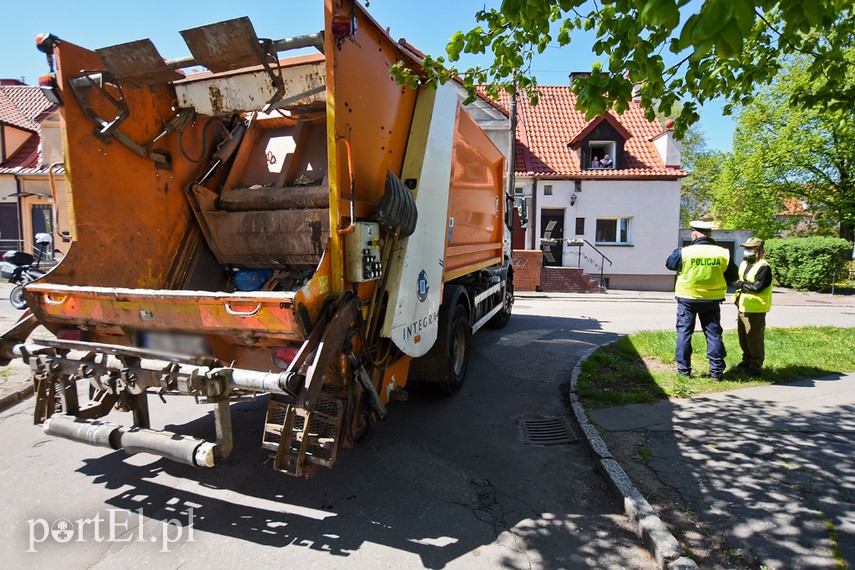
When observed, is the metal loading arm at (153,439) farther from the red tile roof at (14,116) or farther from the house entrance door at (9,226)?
the red tile roof at (14,116)

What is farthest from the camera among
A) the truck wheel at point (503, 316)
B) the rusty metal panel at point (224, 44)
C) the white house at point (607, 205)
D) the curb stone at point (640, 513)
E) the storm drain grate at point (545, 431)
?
the white house at point (607, 205)

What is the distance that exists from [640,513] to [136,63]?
4.55 m

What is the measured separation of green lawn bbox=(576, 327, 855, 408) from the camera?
5.08 metres

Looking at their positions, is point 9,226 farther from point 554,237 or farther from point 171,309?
point 171,309

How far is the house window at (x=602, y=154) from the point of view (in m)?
18.9

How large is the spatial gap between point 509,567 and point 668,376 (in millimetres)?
3911

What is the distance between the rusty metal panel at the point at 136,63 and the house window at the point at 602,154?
17.9 meters

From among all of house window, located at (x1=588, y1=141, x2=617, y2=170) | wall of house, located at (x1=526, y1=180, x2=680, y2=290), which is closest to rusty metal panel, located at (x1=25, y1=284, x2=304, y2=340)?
wall of house, located at (x1=526, y1=180, x2=680, y2=290)

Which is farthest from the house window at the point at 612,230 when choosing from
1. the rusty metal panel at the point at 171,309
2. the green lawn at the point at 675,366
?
the rusty metal panel at the point at 171,309

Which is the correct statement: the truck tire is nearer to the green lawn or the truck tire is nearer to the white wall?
the green lawn

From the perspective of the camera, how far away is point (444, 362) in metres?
4.74

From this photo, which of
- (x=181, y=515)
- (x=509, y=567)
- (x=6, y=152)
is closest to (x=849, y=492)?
(x=509, y=567)

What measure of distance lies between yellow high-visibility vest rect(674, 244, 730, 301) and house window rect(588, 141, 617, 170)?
14605 millimetres

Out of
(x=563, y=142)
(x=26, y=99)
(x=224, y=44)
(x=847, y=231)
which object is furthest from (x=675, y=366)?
(x=26, y=99)
